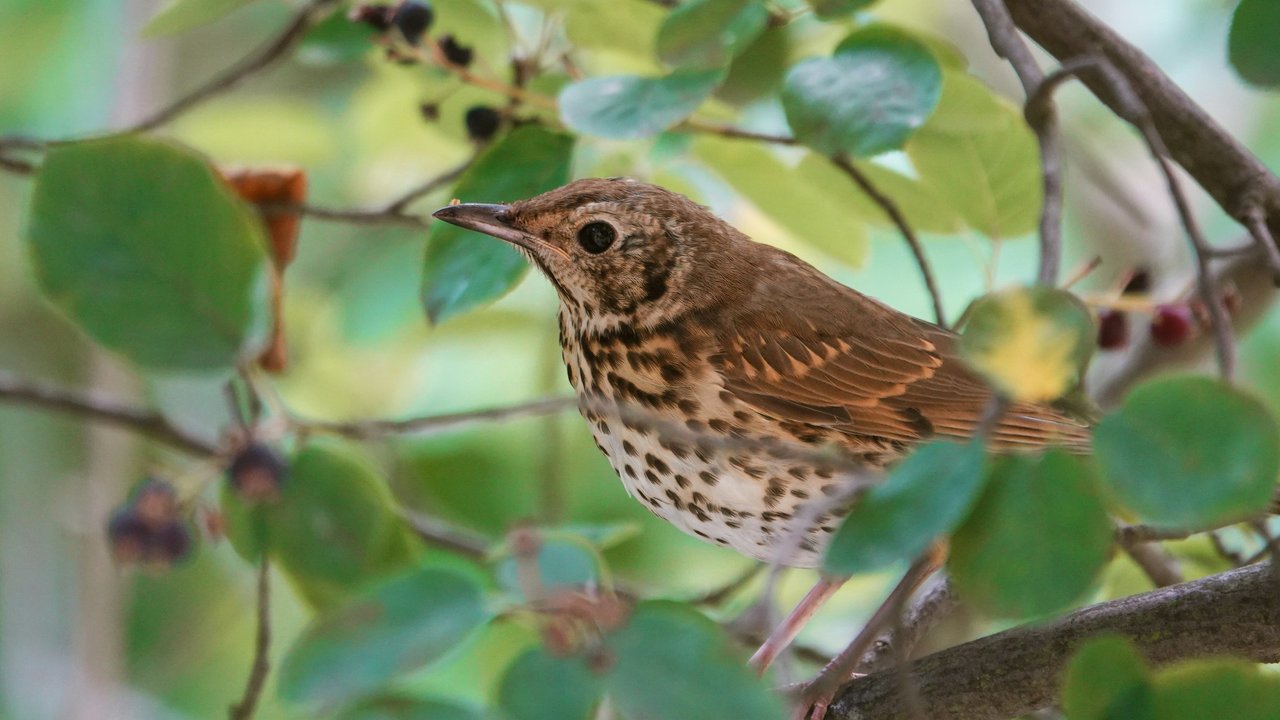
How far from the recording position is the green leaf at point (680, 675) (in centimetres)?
91

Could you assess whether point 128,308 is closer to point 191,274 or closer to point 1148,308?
point 191,274

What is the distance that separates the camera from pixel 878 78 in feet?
5.52

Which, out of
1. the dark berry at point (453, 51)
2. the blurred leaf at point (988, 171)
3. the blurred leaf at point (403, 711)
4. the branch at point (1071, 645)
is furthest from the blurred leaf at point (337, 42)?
the blurred leaf at point (403, 711)

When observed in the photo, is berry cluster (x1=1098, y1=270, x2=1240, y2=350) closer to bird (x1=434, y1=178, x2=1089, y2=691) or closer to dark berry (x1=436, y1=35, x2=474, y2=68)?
bird (x1=434, y1=178, x2=1089, y2=691)

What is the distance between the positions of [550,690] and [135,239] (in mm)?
819

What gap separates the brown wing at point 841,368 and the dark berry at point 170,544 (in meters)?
0.79

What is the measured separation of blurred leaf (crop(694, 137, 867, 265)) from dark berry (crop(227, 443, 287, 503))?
908mm

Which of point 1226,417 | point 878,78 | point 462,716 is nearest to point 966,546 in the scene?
point 1226,417

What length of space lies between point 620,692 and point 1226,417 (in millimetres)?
460

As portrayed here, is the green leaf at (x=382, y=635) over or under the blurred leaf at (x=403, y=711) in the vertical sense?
over

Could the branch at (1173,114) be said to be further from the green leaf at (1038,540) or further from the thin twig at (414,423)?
the thin twig at (414,423)

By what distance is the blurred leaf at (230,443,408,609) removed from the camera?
5.61 feet

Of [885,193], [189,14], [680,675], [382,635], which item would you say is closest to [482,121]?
[189,14]

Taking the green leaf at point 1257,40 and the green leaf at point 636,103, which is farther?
the green leaf at point 636,103
